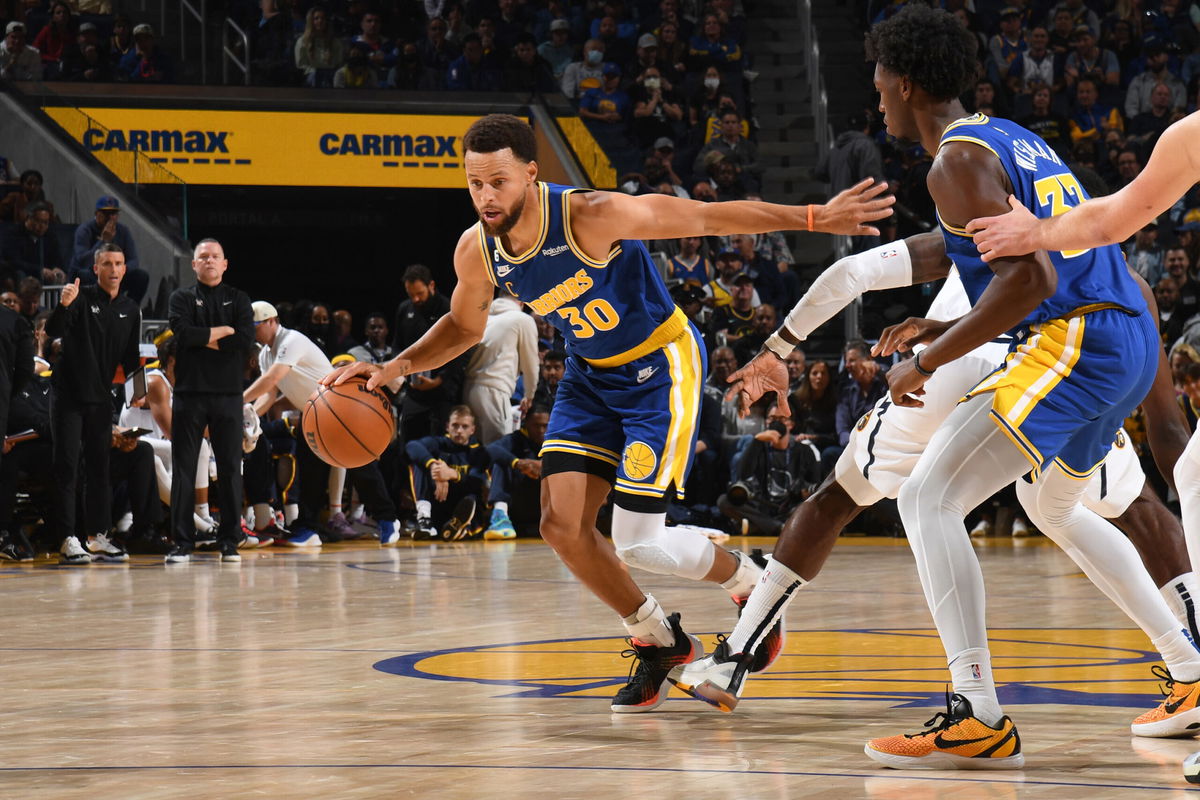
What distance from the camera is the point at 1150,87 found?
17344 mm

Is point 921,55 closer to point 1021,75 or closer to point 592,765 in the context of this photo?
point 592,765

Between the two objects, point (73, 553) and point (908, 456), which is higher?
point (908, 456)

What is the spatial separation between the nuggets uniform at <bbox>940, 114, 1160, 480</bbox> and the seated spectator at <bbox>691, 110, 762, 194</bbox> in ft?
43.7

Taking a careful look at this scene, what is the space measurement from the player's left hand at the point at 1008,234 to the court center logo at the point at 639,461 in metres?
1.61

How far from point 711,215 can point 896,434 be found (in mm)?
892

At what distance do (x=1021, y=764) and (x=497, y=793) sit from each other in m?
1.26

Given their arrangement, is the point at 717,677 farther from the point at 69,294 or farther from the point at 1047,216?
the point at 69,294

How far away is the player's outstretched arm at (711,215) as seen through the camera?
4.52 meters

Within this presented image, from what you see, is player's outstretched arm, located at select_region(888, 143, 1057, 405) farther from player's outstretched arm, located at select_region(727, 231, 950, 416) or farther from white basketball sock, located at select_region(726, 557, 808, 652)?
white basketball sock, located at select_region(726, 557, 808, 652)

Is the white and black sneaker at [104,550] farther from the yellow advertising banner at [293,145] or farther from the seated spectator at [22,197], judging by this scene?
the yellow advertising banner at [293,145]

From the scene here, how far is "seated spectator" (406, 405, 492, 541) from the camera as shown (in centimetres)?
1287

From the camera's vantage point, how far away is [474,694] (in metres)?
4.88

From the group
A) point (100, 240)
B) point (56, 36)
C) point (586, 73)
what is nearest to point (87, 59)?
point (56, 36)

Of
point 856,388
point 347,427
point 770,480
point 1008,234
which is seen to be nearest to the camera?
point 1008,234
